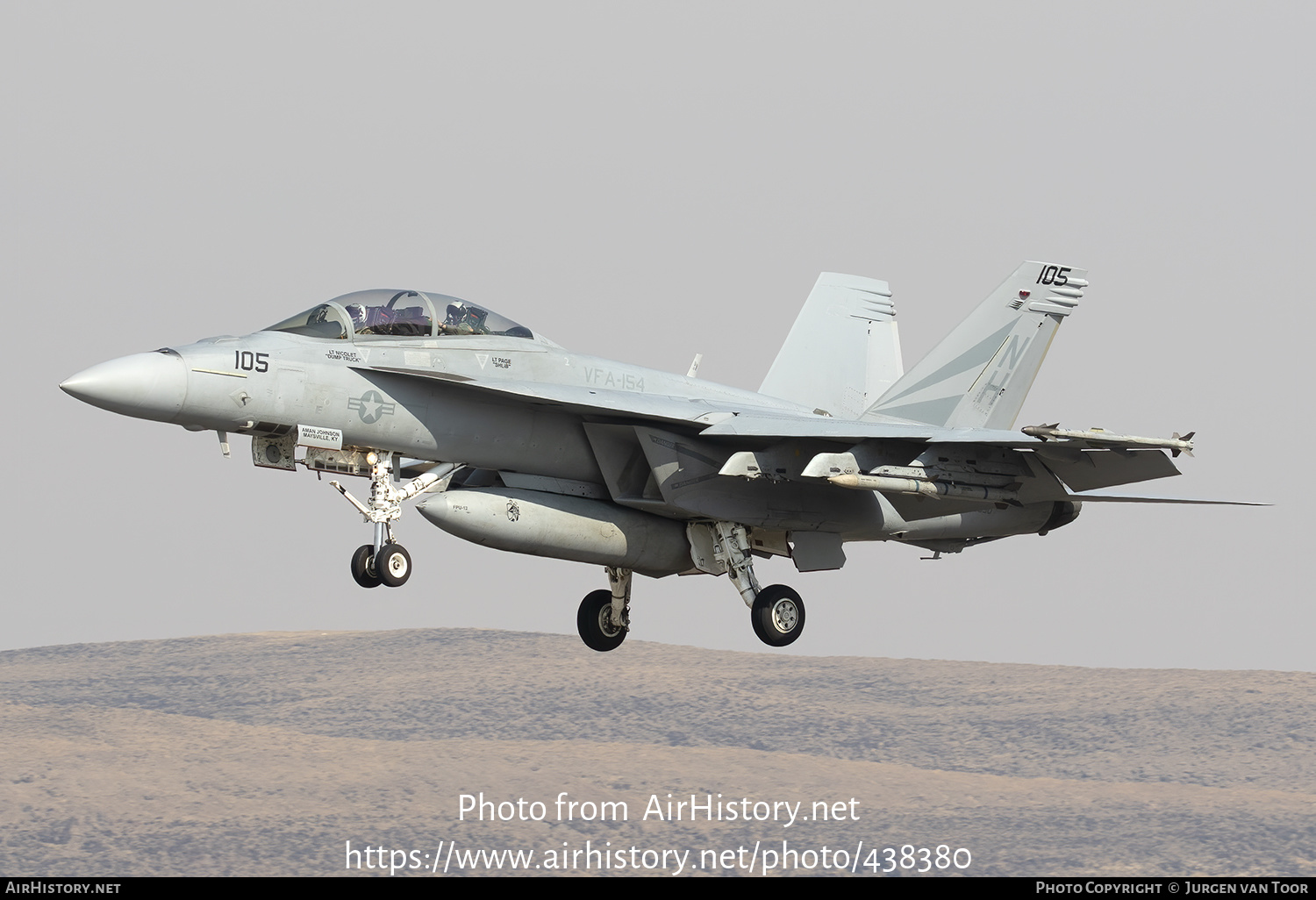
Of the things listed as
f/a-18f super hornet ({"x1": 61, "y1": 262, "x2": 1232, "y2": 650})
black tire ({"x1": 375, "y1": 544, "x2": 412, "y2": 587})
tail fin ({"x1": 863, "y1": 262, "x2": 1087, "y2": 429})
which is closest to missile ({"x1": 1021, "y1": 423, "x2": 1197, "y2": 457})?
f/a-18f super hornet ({"x1": 61, "y1": 262, "x2": 1232, "y2": 650})

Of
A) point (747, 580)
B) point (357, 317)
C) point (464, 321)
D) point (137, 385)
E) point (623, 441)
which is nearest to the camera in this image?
point (137, 385)

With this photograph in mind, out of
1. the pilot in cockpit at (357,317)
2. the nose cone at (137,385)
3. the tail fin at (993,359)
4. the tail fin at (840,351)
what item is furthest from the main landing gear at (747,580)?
the nose cone at (137,385)

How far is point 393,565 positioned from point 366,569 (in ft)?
1.20

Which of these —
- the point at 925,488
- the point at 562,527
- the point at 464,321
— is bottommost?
the point at 562,527

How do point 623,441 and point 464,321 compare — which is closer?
point 464,321

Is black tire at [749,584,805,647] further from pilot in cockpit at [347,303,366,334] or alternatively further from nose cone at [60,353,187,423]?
nose cone at [60,353,187,423]

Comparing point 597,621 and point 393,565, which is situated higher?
point 393,565

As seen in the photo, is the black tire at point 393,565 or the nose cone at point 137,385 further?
the black tire at point 393,565

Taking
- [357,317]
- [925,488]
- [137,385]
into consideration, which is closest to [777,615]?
[925,488]

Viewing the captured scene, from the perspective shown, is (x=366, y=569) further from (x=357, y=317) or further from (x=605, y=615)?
(x=605, y=615)

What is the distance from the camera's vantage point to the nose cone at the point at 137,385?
18266 millimetres

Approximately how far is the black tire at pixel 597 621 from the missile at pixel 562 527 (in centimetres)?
143

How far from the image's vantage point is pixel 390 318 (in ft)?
67.4

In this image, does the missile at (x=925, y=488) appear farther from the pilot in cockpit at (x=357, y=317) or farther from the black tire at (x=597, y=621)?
the pilot in cockpit at (x=357, y=317)
